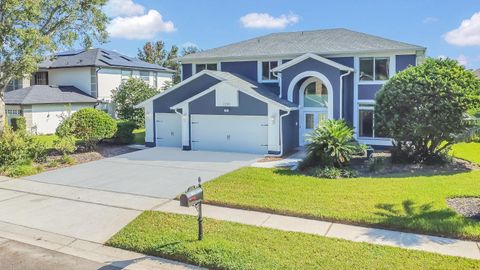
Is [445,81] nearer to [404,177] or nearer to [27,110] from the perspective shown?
[404,177]

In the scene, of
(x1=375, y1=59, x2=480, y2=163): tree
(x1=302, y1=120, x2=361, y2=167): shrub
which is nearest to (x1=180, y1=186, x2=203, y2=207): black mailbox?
(x1=302, y1=120, x2=361, y2=167): shrub

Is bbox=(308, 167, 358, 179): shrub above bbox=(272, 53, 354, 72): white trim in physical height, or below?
below

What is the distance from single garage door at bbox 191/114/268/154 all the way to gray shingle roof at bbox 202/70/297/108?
4.83 feet

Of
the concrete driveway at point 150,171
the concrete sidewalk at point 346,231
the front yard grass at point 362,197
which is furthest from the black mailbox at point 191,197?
the concrete driveway at point 150,171

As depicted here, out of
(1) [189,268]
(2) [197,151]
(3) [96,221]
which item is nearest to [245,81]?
(2) [197,151]

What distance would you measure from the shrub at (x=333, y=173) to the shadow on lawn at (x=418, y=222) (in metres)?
3.76

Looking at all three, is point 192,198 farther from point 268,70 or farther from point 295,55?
point 268,70

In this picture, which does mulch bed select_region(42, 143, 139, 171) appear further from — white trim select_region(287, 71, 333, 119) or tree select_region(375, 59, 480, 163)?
tree select_region(375, 59, 480, 163)

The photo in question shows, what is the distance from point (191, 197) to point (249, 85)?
14.2 meters

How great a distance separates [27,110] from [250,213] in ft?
85.4

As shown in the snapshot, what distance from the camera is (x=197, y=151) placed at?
68.5ft

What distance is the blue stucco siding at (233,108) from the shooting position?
64.4 ft

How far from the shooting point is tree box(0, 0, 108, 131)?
60.4 ft

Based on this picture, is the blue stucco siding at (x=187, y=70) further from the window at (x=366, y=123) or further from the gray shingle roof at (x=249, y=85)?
the window at (x=366, y=123)
